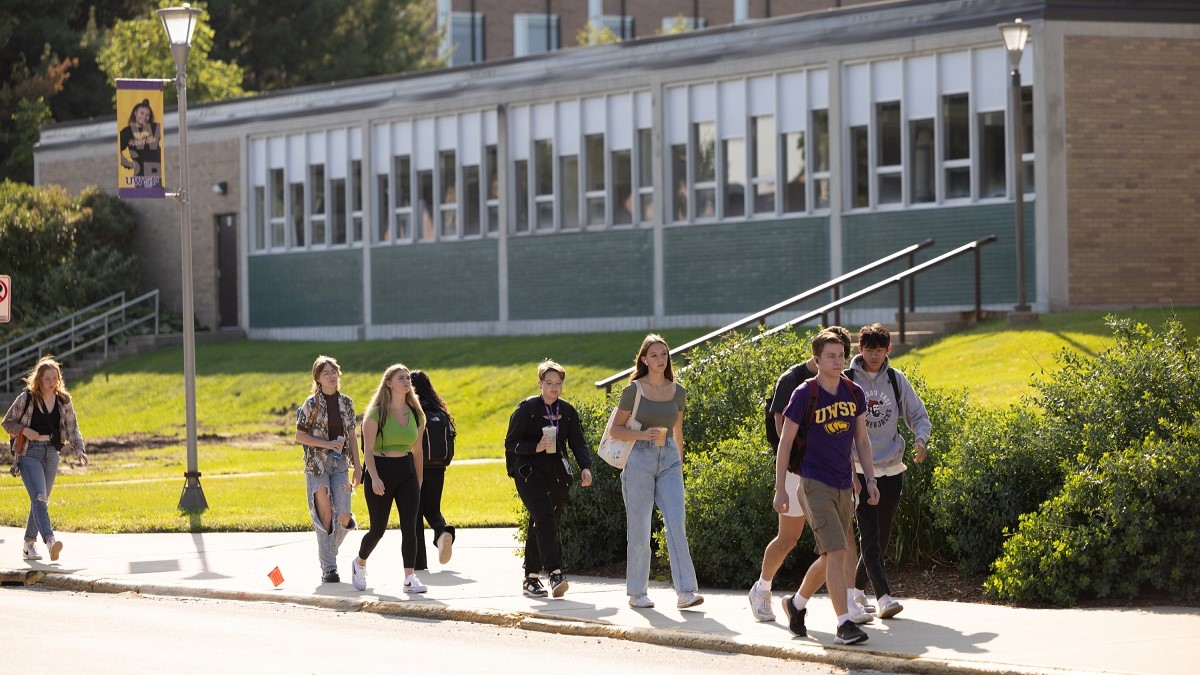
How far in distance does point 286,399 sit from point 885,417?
2423 cm

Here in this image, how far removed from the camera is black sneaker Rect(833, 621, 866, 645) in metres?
10.9

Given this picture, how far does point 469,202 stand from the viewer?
39.1m

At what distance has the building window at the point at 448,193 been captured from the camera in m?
39.3

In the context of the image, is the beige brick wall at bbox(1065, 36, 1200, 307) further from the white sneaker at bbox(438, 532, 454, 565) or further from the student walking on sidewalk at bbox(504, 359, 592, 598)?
the student walking on sidewalk at bbox(504, 359, 592, 598)

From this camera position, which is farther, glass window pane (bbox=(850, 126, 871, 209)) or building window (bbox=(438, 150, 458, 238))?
building window (bbox=(438, 150, 458, 238))

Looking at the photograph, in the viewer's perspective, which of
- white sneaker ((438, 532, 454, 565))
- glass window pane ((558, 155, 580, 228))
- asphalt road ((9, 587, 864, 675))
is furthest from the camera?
glass window pane ((558, 155, 580, 228))

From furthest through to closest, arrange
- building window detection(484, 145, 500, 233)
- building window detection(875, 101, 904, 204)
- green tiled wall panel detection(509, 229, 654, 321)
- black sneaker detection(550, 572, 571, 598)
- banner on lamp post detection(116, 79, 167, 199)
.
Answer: building window detection(484, 145, 500, 233), green tiled wall panel detection(509, 229, 654, 321), building window detection(875, 101, 904, 204), banner on lamp post detection(116, 79, 167, 199), black sneaker detection(550, 572, 571, 598)

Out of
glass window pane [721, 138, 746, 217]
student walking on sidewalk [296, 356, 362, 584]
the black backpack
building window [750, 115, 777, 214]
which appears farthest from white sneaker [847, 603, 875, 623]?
glass window pane [721, 138, 746, 217]

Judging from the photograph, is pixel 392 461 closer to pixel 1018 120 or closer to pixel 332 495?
pixel 332 495

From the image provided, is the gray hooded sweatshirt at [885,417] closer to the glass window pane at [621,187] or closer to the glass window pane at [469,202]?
the glass window pane at [621,187]

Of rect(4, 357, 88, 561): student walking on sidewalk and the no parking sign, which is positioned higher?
the no parking sign

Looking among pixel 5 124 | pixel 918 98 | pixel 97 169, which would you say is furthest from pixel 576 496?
pixel 5 124

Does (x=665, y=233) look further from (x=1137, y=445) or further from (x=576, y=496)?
(x=1137, y=445)

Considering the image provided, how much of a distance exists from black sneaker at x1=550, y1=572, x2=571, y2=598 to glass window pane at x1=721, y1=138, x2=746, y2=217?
68.3ft
